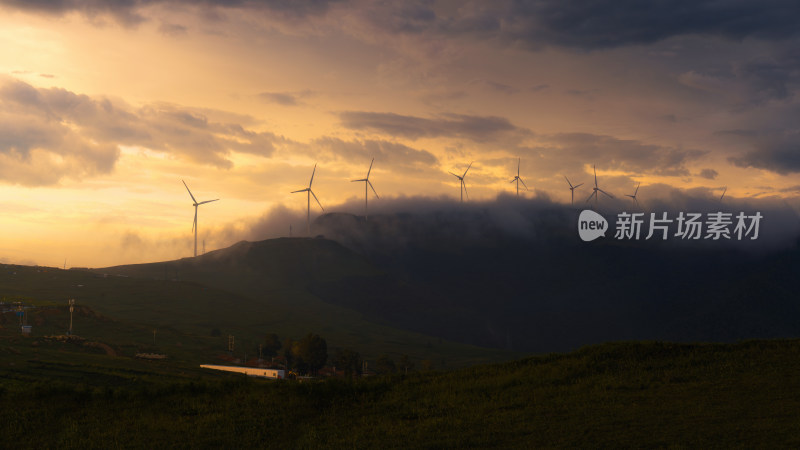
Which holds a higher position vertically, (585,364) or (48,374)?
(585,364)

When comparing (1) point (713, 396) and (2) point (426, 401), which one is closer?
→ (1) point (713, 396)

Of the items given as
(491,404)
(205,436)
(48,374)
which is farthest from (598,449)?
(48,374)

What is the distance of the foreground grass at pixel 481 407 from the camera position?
4500 cm

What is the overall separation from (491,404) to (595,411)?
26.8 ft

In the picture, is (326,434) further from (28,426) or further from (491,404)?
(28,426)

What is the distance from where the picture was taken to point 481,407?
53062 mm

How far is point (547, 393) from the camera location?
2192 inches

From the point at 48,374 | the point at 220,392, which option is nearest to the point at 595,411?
the point at 220,392

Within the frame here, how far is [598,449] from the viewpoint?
135ft

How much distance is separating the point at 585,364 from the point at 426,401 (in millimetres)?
16194

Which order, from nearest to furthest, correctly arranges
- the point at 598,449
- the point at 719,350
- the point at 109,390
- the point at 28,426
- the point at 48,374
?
1. the point at 598,449
2. the point at 28,426
3. the point at 109,390
4. the point at 719,350
5. the point at 48,374

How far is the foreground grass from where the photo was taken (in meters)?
45.0

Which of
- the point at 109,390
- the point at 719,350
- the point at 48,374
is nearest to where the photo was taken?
the point at 109,390

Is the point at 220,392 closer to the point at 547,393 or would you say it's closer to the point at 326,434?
→ the point at 326,434
